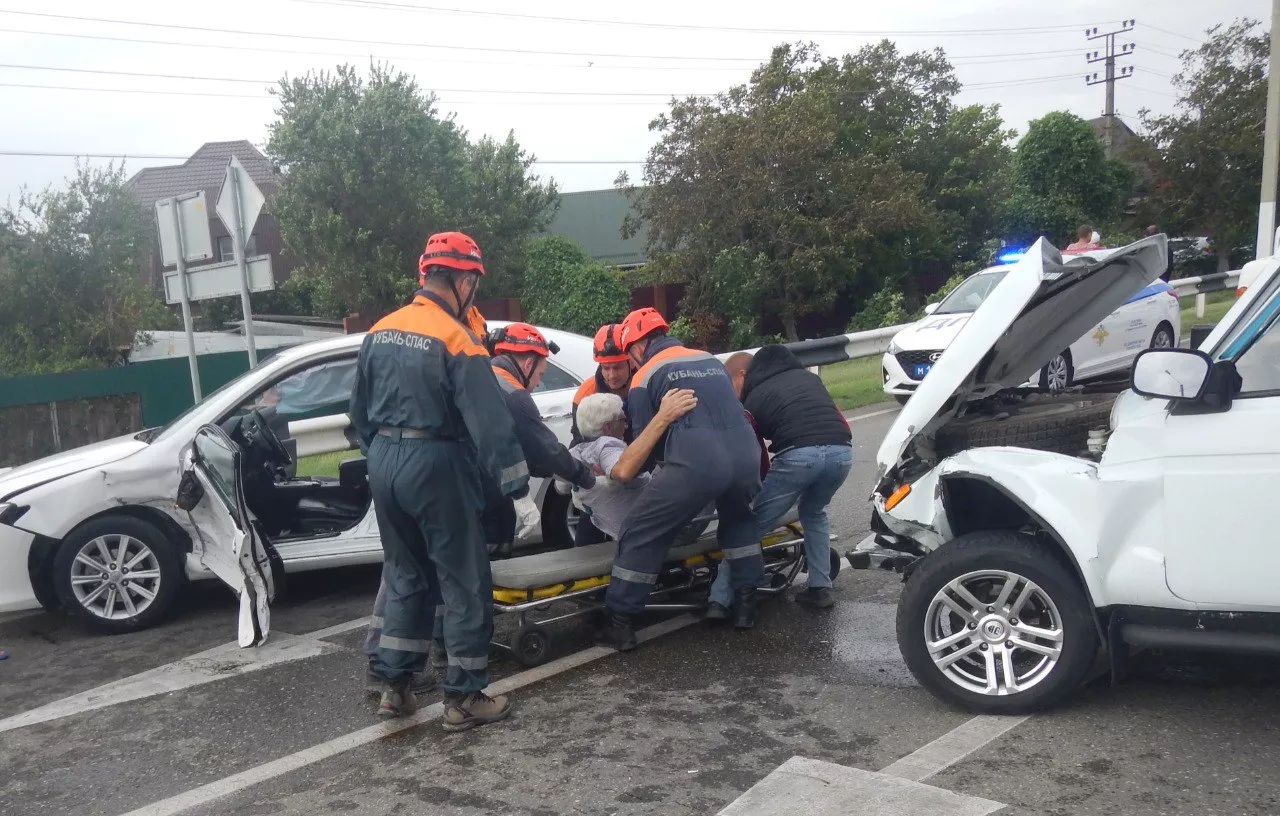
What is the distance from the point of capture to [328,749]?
446 cm

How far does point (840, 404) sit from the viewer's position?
13.3m

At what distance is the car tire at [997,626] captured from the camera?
4133 mm

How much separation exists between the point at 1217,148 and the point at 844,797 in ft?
97.3

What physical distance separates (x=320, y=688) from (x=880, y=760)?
8.52 feet

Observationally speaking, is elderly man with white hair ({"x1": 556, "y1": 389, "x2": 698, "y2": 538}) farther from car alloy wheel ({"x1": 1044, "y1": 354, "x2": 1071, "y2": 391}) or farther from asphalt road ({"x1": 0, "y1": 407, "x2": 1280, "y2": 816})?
car alloy wheel ({"x1": 1044, "y1": 354, "x2": 1071, "y2": 391})

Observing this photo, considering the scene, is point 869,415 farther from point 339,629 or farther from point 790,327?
point 790,327

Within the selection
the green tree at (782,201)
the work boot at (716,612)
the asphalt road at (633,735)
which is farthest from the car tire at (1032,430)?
the green tree at (782,201)

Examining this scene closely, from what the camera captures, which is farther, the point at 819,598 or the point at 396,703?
the point at 819,598

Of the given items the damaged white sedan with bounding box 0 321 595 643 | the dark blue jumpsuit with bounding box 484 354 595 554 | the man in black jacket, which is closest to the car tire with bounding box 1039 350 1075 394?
the man in black jacket

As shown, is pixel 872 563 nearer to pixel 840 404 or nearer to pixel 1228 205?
pixel 840 404

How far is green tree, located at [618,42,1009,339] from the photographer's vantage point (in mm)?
28141

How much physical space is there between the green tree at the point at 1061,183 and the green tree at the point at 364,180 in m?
16.6

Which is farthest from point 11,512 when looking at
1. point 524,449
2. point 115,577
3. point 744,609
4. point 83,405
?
point 83,405

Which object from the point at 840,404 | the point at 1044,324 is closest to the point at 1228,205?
the point at 840,404
